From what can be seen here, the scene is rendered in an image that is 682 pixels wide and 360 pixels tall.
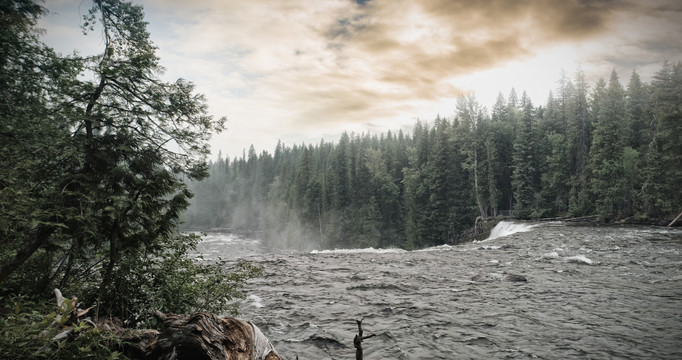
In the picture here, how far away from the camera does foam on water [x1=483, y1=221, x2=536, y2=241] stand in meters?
36.2

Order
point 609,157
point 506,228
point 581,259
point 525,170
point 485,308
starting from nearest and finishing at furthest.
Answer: point 485,308
point 581,259
point 609,157
point 506,228
point 525,170

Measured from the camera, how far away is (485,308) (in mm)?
10102

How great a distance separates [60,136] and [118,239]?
1891mm

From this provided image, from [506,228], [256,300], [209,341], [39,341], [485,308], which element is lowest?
Result: [256,300]

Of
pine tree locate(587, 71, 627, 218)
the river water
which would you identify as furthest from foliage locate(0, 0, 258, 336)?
pine tree locate(587, 71, 627, 218)

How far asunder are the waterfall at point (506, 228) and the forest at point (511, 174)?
478 centimetres

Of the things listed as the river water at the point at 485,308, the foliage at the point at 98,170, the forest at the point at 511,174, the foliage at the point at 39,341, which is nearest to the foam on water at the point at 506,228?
the forest at the point at 511,174

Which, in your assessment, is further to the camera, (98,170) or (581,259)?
(581,259)

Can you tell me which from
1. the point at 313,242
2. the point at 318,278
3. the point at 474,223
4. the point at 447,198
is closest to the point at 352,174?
the point at 313,242

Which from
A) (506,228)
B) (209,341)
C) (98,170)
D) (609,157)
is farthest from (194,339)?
(609,157)

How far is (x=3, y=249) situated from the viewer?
5.37 m

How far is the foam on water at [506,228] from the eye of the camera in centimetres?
3616

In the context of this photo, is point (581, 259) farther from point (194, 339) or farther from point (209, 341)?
point (194, 339)

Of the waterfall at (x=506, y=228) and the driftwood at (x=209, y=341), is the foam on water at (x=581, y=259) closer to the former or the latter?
the driftwood at (x=209, y=341)
